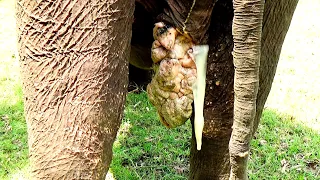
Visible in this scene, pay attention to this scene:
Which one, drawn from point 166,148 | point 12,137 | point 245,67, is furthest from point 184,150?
point 245,67

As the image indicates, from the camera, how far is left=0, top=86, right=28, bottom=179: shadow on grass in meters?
2.85

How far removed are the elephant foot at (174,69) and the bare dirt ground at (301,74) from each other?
1.56m

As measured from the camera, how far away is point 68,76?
1.49m

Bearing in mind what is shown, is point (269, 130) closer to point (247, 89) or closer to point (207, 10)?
point (207, 10)

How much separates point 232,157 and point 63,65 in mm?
493

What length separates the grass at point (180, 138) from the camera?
283cm

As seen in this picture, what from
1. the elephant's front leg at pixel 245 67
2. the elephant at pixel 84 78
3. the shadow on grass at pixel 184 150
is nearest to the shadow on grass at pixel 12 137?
the shadow on grass at pixel 184 150

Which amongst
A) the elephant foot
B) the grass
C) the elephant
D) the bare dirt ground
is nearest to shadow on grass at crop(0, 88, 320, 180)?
the grass

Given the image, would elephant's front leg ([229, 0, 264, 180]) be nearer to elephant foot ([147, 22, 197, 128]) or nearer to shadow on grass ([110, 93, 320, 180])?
elephant foot ([147, 22, 197, 128])

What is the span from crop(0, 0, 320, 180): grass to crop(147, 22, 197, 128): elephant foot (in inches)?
38.8

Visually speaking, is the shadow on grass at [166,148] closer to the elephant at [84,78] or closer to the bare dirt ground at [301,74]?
the bare dirt ground at [301,74]

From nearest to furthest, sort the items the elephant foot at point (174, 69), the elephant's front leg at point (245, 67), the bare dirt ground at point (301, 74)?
1. the elephant's front leg at point (245, 67)
2. the elephant foot at point (174, 69)
3. the bare dirt ground at point (301, 74)

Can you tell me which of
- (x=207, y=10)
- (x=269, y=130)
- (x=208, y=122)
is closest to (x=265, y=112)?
(x=269, y=130)

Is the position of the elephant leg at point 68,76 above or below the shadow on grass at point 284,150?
above
